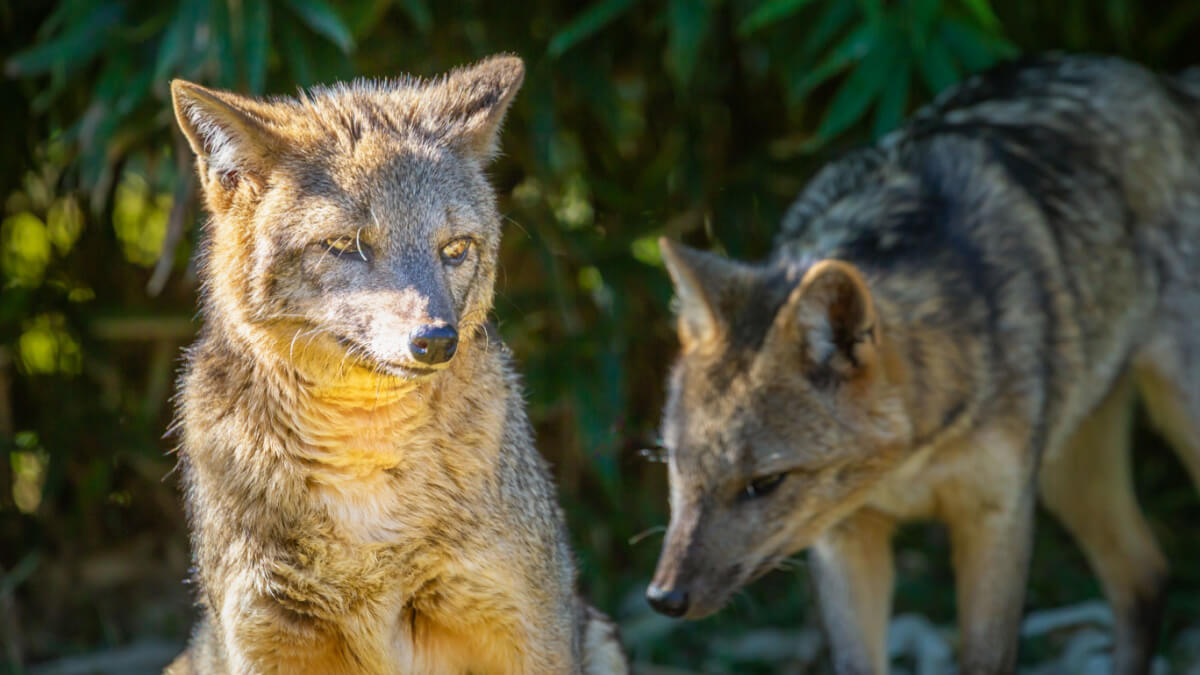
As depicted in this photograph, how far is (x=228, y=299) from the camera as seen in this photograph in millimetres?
3068

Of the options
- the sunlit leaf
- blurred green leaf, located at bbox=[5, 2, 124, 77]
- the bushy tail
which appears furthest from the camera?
the sunlit leaf

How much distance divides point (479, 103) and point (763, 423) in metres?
1.50

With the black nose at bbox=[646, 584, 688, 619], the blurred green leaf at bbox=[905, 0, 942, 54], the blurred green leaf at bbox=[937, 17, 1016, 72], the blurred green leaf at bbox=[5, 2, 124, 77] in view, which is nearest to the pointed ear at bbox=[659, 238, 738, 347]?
the black nose at bbox=[646, 584, 688, 619]

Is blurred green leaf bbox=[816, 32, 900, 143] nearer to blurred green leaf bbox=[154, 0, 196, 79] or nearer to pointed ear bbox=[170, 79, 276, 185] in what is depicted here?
blurred green leaf bbox=[154, 0, 196, 79]

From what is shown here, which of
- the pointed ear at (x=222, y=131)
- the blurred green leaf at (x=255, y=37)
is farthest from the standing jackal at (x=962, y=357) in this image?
the pointed ear at (x=222, y=131)

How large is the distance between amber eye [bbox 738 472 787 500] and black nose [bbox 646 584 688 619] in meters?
0.36

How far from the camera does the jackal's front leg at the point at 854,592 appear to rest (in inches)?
188

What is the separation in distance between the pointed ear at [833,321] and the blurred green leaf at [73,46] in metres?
2.64

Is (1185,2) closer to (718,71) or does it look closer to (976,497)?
(718,71)

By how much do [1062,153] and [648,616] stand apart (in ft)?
8.64

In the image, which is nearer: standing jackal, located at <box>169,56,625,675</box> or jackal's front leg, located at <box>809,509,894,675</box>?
standing jackal, located at <box>169,56,625,675</box>

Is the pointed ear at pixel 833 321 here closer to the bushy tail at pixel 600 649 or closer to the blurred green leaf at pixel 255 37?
the bushy tail at pixel 600 649

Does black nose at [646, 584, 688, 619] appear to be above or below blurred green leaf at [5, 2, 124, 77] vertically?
below

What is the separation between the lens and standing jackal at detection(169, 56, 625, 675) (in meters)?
2.90
